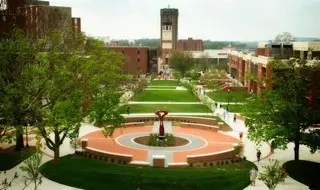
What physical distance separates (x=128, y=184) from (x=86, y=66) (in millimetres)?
11035

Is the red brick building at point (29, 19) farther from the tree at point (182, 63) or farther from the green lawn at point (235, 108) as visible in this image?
the tree at point (182, 63)

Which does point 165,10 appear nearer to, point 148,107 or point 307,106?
point 148,107

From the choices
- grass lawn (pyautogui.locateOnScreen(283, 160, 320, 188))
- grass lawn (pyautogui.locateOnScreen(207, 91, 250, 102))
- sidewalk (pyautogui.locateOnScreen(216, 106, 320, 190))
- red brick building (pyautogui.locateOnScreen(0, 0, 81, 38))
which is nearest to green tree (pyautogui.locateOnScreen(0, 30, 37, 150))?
red brick building (pyautogui.locateOnScreen(0, 0, 81, 38))

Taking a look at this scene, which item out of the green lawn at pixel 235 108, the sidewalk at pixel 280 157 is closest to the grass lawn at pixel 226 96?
the green lawn at pixel 235 108

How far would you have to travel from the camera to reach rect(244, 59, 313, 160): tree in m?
32.5

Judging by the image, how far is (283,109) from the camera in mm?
33281

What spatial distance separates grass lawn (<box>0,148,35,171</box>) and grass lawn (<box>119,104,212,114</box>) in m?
24.2

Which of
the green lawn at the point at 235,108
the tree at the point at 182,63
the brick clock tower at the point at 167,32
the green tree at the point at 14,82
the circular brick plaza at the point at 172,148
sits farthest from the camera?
the brick clock tower at the point at 167,32

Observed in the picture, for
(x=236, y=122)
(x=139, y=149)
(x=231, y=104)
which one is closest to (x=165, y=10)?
(x=231, y=104)

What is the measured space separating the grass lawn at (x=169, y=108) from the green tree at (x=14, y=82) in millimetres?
29696

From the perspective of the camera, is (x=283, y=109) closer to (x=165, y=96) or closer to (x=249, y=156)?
(x=249, y=156)

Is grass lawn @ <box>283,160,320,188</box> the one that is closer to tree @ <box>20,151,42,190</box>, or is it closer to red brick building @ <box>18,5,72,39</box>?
tree @ <box>20,151,42,190</box>

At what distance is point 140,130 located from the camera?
48062 millimetres

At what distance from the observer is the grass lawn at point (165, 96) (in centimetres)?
7400
